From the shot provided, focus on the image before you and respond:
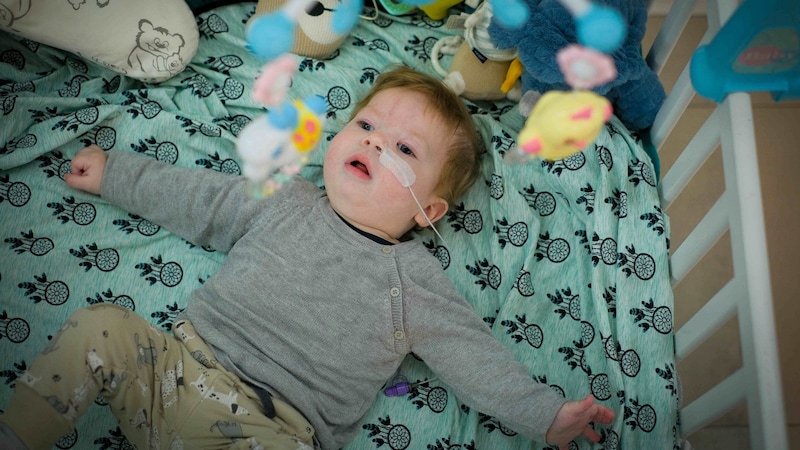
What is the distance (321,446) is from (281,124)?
0.69m

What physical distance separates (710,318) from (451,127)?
21.5 inches

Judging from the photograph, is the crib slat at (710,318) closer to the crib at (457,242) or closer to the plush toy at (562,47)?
the crib at (457,242)

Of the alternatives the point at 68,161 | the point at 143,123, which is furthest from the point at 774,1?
the point at 68,161

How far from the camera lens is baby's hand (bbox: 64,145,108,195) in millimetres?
1293

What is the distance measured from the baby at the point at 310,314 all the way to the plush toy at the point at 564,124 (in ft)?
1.60

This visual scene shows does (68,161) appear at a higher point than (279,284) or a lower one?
higher

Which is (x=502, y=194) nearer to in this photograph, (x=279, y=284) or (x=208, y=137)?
(x=279, y=284)

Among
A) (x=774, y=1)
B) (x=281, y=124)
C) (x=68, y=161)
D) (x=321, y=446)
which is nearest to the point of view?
(x=281, y=124)

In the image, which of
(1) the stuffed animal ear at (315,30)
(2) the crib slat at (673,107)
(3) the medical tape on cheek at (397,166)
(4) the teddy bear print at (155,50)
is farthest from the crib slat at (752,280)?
(4) the teddy bear print at (155,50)

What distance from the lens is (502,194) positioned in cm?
138

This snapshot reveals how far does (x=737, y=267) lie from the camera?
3.31 feet

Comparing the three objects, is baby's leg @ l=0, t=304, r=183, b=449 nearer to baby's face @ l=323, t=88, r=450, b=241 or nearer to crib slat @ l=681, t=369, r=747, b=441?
baby's face @ l=323, t=88, r=450, b=241

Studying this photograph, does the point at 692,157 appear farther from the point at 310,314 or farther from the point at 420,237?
the point at 310,314

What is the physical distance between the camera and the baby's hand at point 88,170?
1.29 metres
